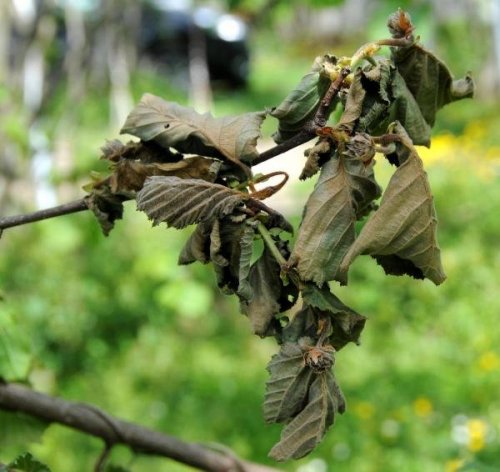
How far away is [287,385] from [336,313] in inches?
3.1

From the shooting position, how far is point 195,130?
91 centimetres

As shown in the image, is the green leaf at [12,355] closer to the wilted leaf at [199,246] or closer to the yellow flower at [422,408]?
the wilted leaf at [199,246]

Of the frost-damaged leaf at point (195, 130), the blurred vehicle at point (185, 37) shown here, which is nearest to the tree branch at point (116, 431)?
the frost-damaged leaf at point (195, 130)

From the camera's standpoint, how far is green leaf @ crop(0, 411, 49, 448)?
146 centimetres

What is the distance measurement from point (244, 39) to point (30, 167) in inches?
335

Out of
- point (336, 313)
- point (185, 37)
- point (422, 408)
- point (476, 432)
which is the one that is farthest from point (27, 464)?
point (185, 37)

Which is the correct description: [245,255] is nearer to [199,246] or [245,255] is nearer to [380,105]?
[199,246]

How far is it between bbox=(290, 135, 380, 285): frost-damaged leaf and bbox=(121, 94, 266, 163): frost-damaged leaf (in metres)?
0.09

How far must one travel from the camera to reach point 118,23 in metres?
4.59

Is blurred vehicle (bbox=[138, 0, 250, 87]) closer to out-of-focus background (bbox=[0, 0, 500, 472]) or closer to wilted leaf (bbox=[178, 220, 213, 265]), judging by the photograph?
out-of-focus background (bbox=[0, 0, 500, 472])

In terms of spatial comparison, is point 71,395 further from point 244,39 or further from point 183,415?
point 244,39

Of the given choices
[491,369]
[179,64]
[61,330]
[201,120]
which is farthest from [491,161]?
[201,120]

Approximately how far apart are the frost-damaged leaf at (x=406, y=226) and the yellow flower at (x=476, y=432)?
2.31 metres

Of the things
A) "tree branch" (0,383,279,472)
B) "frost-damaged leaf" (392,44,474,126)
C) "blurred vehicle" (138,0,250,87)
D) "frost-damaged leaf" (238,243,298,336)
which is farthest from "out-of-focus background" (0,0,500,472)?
"blurred vehicle" (138,0,250,87)
